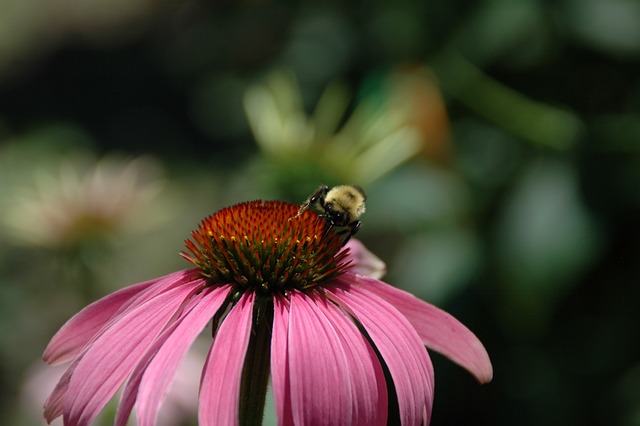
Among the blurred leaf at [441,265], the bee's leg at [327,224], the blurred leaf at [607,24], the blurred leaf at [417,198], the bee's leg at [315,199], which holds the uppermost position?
the blurred leaf at [607,24]

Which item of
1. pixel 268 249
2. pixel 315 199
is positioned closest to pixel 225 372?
pixel 268 249

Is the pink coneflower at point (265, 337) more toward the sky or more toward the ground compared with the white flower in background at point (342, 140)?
more toward the ground

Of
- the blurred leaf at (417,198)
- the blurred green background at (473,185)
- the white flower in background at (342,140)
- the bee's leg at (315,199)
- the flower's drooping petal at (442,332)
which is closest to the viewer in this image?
the flower's drooping petal at (442,332)

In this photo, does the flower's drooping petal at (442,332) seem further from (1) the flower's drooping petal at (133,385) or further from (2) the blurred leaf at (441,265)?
(2) the blurred leaf at (441,265)

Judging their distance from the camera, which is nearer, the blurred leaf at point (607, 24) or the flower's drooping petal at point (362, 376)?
the flower's drooping petal at point (362, 376)

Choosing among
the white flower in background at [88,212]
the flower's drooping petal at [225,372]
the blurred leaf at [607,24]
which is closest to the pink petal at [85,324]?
the flower's drooping petal at [225,372]

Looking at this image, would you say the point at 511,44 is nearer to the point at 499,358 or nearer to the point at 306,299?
the point at 499,358

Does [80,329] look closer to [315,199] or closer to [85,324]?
[85,324]
